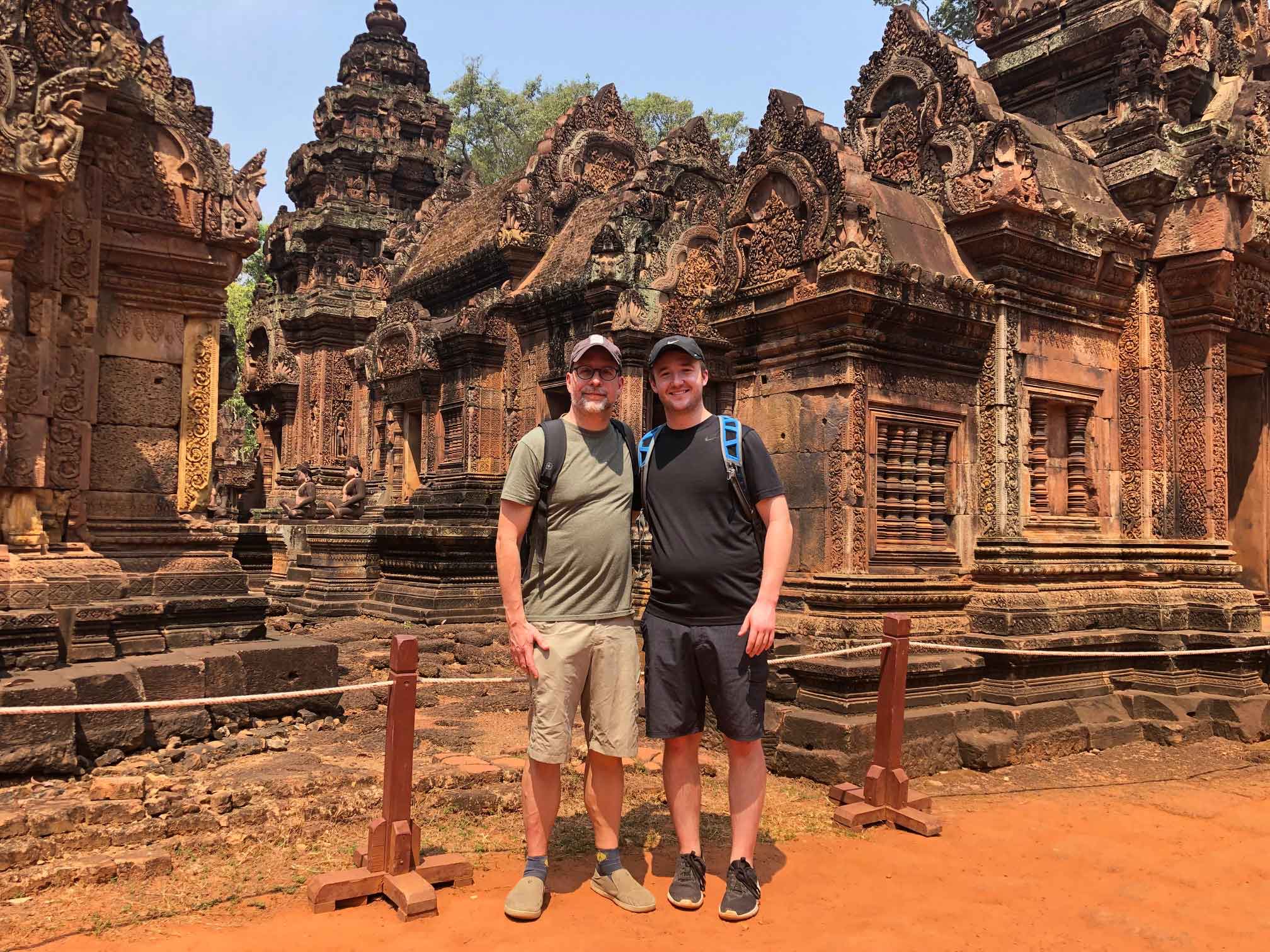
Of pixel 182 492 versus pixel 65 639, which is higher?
pixel 182 492

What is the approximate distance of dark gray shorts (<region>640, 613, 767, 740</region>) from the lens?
369cm

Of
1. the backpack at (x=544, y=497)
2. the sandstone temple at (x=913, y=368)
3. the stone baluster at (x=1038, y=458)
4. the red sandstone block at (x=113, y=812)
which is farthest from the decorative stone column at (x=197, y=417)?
the stone baluster at (x=1038, y=458)

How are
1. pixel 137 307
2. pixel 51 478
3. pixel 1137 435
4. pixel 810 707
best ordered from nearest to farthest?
pixel 810 707
pixel 51 478
pixel 137 307
pixel 1137 435

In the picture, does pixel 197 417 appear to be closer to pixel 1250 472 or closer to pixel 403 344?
pixel 1250 472

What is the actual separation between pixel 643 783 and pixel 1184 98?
7329 millimetres

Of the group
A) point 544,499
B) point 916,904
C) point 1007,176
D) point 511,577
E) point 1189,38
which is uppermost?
point 1189,38

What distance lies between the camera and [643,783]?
17.8 feet

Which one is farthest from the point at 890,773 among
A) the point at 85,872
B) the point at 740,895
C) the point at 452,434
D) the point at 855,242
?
the point at 452,434

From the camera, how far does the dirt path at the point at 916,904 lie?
11.1 feet

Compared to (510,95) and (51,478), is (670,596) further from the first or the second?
(510,95)

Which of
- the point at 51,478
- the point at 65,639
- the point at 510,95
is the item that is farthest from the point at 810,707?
the point at 510,95

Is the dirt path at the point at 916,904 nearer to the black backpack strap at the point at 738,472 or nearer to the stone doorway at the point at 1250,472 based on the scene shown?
the black backpack strap at the point at 738,472

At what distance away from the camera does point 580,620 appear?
3646 mm

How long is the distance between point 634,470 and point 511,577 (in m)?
0.67
